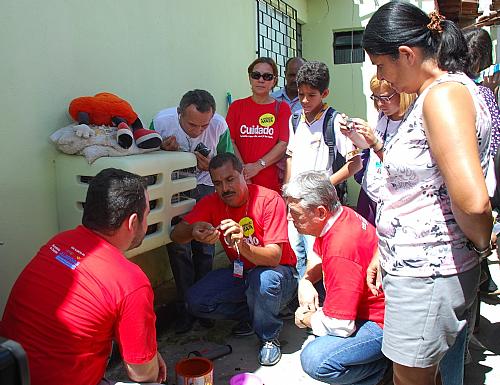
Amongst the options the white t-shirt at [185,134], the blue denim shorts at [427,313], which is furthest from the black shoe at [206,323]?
the blue denim shorts at [427,313]

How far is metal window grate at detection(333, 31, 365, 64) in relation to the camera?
7363mm

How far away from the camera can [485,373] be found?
2.65 meters

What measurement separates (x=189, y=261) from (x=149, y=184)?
81 centimetres

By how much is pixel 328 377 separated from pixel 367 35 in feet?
5.02

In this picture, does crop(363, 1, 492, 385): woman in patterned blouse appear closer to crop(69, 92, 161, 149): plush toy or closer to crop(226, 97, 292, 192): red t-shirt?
crop(69, 92, 161, 149): plush toy

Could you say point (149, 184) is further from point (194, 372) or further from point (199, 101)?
point (194, 372)

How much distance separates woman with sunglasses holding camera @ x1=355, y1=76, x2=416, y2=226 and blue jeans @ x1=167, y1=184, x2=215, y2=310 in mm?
1097

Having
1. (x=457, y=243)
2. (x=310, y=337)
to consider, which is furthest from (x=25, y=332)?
(x=310, y=337)

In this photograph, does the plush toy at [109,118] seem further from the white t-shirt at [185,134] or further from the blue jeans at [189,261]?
the blue jeans at [189,261]

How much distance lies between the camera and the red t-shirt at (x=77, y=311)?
65.2 inches

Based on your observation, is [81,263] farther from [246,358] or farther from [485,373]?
[485,373]

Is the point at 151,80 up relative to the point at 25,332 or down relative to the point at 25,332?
up

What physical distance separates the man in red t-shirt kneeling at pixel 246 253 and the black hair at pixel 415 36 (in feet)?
4.76

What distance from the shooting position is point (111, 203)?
183cm
